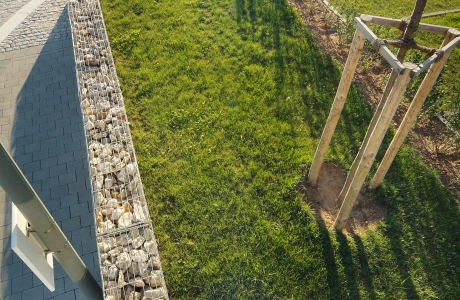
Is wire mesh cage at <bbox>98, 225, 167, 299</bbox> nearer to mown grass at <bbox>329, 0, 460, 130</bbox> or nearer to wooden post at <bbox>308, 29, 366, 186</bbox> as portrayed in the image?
wooden post at <bbox>308, 29, 366, 186</bbox>

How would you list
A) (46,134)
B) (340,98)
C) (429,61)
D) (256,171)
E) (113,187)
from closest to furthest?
(429,61) < (340,98) < (113,187) < (256,171) < (46,134)

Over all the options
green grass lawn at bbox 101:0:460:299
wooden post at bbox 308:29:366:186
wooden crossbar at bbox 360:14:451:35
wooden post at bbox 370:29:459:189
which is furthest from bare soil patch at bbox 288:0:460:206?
wooden crossbar at bbox 360:14:451:35

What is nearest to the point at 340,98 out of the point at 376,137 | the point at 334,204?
the point at 376,137

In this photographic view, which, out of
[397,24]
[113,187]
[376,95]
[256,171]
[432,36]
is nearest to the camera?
[397,24]

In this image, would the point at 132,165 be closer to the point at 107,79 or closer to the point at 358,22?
the point at 107,79

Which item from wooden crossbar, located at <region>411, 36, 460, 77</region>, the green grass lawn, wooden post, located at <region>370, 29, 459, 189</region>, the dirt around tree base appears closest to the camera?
wooden crossbar, located at <region>411, 36, 460, 77</region>

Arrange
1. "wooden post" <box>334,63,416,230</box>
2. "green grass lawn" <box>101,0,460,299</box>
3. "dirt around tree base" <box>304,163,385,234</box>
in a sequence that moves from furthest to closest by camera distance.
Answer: "dirt around tree base" <box>304,163,385,234</box> < "green grass lawn" <box>101,0,460,299</box> < "wooden post" <box>334,63,416,230</box>

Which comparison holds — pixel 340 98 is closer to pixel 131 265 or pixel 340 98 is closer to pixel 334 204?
pixel 334 204
